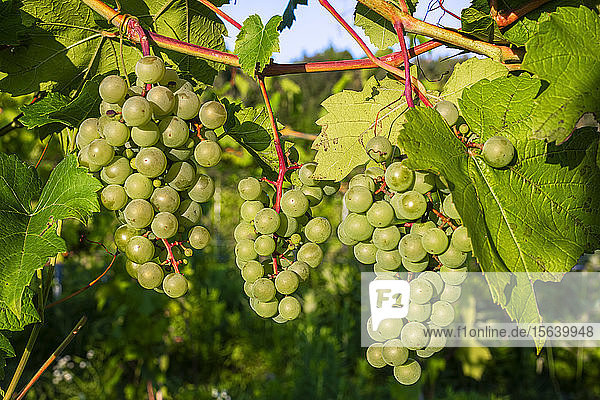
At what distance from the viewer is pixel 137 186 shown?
0.71 m

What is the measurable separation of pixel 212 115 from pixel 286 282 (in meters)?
0.24

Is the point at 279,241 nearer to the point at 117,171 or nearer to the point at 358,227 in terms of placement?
the point at 358,227

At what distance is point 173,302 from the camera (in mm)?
3988

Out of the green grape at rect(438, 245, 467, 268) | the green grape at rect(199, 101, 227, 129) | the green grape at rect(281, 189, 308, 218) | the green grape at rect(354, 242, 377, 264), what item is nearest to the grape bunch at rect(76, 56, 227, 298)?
the green grape at rect(199, 101, 227, 129)

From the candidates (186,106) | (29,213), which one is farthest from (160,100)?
(29,213)

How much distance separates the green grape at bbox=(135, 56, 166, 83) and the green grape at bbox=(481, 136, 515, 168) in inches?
15.9

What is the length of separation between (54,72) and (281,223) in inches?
19.6

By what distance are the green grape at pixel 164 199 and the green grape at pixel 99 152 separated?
2.9 inches

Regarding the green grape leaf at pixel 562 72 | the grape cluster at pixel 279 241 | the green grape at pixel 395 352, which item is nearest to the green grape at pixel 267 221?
the grape cluster at pixel 279 241

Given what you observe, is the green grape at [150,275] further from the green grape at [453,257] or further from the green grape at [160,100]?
the green grape at [453,257]

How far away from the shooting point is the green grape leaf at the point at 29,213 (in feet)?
2.17

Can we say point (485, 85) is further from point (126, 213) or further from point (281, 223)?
point (126, 213)

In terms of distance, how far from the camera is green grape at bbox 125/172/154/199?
713mm

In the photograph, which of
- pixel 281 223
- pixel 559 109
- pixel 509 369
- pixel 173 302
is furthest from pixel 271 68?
pixel 509 369
